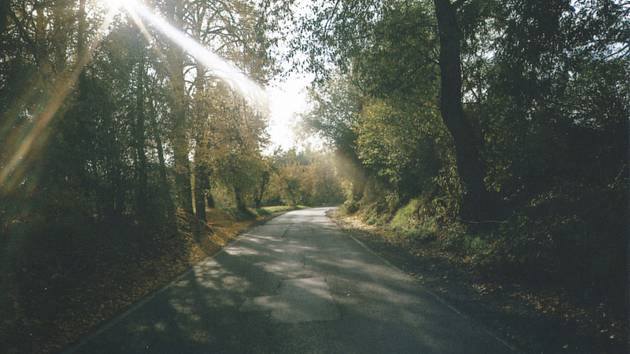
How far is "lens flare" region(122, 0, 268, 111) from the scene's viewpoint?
13297mm

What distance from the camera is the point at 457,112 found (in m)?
11.4

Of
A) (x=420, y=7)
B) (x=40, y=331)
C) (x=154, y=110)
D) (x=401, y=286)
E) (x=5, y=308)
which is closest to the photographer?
(x=40, y=331)

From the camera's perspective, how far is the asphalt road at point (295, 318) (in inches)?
195

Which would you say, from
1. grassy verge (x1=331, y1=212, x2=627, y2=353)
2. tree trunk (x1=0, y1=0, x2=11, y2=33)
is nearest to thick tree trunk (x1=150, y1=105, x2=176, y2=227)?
tree trunk (x1=0, y1=0, x2=11, y2=33)

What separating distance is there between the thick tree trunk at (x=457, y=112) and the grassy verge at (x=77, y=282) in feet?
28.1

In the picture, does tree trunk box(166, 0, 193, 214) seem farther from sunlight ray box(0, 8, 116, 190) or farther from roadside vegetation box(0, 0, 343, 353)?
sunlight ray box(0, 8, 116, 190)

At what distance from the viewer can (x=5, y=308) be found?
21.3 ft

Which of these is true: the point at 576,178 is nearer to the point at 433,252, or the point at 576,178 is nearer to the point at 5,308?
the point at 433,252

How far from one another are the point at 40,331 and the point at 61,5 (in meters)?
7.94

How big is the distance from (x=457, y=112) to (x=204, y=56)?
1323 cm

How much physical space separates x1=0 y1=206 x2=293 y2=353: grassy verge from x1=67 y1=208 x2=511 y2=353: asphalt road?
0.60 meters

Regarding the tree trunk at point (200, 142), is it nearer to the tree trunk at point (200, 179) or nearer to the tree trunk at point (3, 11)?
the tree trunk at point (200, 179)

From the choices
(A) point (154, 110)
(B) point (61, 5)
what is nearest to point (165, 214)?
(A) point (154, 110)

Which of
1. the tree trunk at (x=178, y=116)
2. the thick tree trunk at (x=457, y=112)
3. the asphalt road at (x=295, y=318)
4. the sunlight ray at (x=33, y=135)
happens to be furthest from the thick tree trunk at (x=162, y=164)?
the thick tree trunk at (x=457, y=112)
